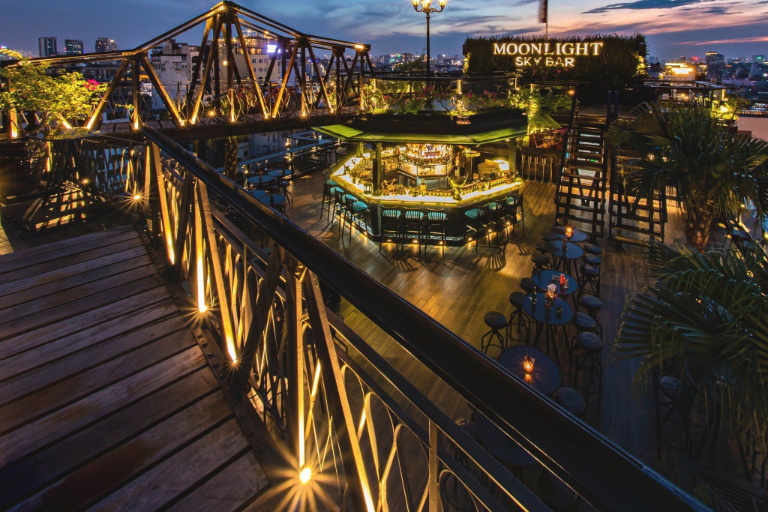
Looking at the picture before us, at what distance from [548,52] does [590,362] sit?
52.2 ft

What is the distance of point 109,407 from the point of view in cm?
171

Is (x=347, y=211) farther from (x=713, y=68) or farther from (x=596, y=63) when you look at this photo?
(x=713, y=68)

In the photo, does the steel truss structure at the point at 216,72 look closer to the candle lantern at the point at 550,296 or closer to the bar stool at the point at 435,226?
the bar stool at the point at 435,226

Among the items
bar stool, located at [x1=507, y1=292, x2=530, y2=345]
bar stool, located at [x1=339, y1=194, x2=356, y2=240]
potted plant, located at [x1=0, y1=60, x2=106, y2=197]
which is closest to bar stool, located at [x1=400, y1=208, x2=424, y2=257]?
bar stool, located at [x1=339, y1=194, x2=356, y2=240]

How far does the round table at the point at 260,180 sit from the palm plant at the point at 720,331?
10428 mm

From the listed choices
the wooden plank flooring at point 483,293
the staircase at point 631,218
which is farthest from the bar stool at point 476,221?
A: the staircase at point 631,218

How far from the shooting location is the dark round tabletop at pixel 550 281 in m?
5.62

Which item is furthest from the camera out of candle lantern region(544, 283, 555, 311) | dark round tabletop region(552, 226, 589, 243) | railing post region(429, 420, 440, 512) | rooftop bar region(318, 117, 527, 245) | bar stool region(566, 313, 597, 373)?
rooftop bar region(318, 117, 527, 245)

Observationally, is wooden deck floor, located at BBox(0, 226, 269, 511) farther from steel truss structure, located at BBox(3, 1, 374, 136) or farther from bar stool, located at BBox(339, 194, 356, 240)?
bar stool, located at BBox(339, 194, 356, 240)

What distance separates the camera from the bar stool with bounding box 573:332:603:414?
458cm

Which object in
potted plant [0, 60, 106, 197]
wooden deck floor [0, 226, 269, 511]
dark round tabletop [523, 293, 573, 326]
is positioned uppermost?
potted plant [0, 60, 106, 197]

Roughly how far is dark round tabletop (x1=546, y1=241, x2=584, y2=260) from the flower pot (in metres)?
7.61

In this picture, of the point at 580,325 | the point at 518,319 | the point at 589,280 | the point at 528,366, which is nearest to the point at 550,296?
the point at 580,325

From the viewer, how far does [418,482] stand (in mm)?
3596
